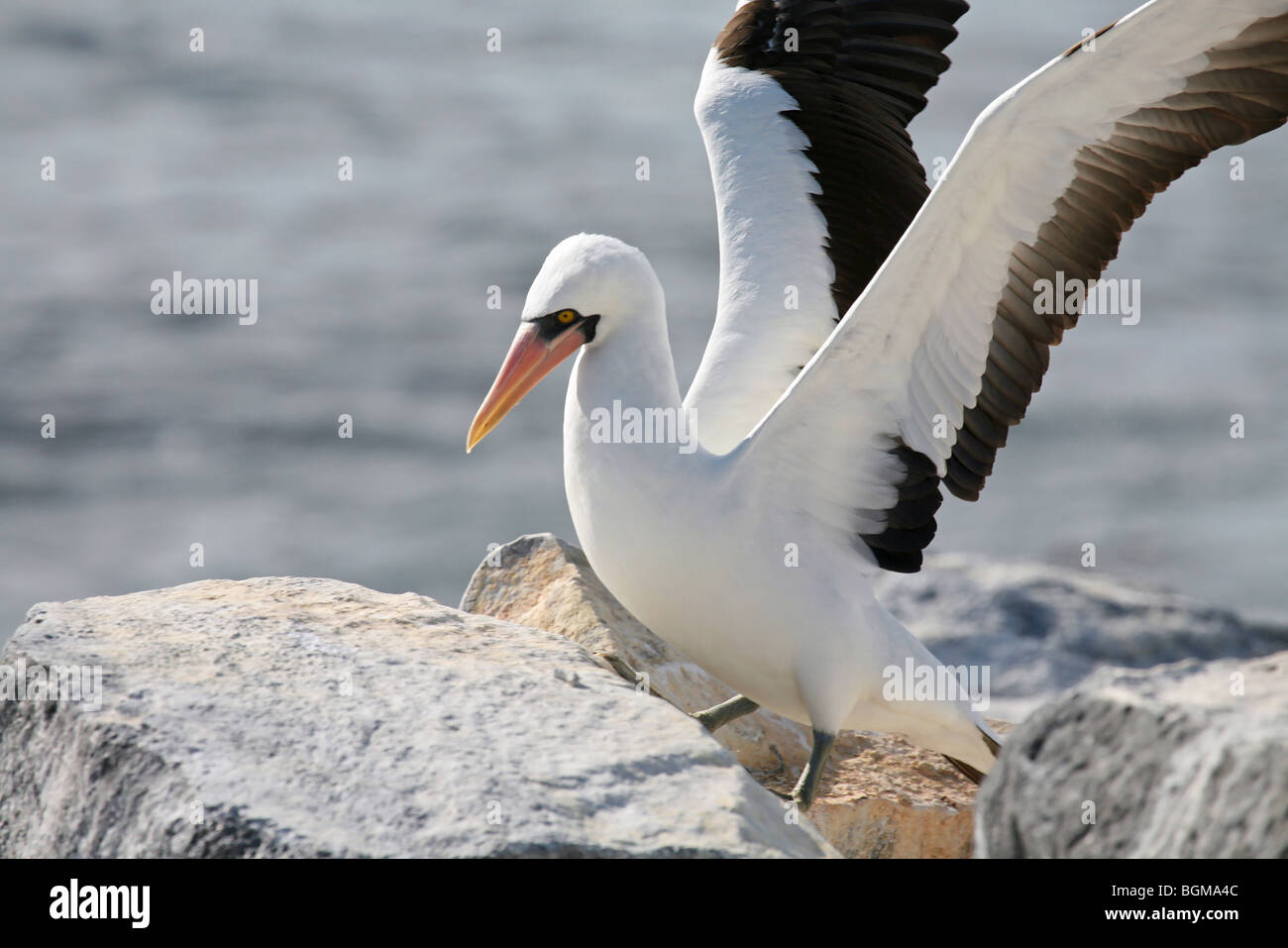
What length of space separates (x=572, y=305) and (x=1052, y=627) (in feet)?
18.7

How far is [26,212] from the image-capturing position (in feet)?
61.2

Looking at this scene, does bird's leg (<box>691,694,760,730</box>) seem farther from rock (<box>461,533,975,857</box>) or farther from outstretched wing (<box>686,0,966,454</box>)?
outstretched wing (<box>686,0,966,454</box>)

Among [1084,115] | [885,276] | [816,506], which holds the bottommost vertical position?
[816,506]

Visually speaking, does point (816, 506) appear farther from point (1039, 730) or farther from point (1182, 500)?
point (1182, 500)

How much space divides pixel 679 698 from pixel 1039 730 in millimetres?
2669

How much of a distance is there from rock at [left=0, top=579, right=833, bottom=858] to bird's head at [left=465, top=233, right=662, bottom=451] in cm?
102

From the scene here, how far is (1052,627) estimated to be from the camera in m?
9.91

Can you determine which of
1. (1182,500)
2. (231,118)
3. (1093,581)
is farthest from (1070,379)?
(231,118)

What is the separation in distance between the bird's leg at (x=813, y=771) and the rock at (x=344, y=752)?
2.76ft

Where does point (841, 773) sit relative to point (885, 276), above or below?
below
